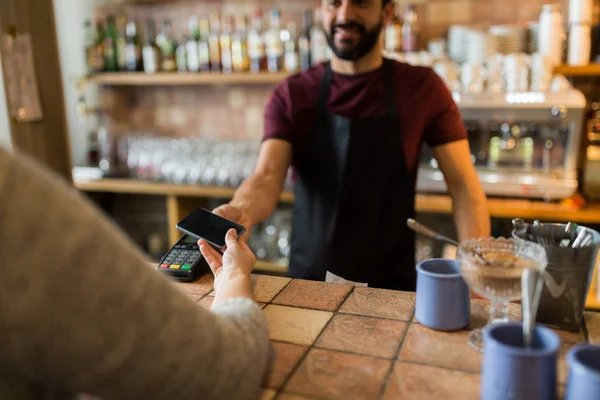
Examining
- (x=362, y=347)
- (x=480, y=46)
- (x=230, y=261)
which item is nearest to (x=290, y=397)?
(x=362, y=347)

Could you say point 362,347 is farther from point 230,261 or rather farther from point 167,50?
point 167,50

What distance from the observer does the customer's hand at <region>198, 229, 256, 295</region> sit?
0.95 meters

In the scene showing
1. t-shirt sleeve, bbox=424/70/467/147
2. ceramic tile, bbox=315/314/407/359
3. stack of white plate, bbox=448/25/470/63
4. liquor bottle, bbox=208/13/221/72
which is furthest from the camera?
liquor bottle, bbox=208/13/221/72

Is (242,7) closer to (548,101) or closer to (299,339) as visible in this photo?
(548,101)

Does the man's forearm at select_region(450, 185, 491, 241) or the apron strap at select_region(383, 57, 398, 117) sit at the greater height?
the apron strap at select_region(383, 57, 398, 117)

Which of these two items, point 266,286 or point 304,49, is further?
point 304,49

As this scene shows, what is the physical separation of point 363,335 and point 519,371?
0.96 feet

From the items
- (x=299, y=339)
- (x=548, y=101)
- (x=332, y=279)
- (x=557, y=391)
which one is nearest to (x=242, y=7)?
(x=548, y=101)

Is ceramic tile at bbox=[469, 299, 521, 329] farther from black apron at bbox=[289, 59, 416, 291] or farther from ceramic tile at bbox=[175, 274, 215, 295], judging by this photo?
black apron at bbox=[289, 59, 416, 291]

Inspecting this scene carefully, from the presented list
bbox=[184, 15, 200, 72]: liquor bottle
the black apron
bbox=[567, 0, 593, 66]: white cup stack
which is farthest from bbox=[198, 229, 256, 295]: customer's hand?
bbox=[184, 15, 200, 72]: liquor bottle

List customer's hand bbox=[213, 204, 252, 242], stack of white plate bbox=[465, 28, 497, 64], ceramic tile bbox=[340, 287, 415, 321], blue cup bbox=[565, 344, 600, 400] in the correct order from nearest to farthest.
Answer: blue cup bbox=[565, 344, 600, 400]
ceramic tile bbox=[340, 287, 415, 321]
customer's hand bbox=[213, 204, 252, 242]
stack of white plate bbox=[465, 28, 497, 64]

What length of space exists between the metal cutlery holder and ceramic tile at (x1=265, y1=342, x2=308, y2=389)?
42 centimetres

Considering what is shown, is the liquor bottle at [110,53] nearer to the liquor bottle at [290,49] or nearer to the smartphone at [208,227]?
the liquor bottle at [290,49]

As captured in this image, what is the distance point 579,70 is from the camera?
2.40 m
